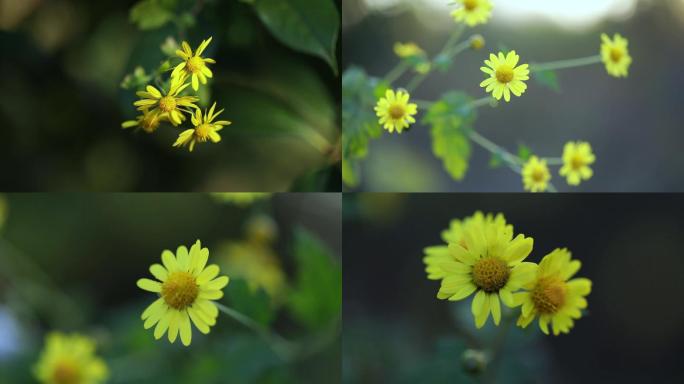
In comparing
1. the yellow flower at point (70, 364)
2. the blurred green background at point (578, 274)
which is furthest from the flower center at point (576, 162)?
the yellow flower at point (70, 364)

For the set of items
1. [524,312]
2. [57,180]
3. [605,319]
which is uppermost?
[57,180]

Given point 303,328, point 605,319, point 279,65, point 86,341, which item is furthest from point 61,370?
point 605,319

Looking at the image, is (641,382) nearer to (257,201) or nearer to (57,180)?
(257,201)

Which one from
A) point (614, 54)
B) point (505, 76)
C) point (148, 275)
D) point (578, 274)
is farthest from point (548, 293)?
point (148, 275)

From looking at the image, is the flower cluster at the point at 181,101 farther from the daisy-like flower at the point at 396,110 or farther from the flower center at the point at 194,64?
the daisy-like flower at the point at 396,110

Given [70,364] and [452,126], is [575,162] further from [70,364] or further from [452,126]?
[70,364]

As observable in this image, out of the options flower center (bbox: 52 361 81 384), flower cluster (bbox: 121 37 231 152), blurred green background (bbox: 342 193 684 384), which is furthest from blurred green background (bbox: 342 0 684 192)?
flower center (bbox: 52 361 81 384)
